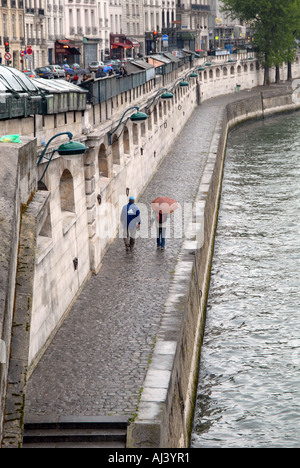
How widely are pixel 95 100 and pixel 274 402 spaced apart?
1064cm

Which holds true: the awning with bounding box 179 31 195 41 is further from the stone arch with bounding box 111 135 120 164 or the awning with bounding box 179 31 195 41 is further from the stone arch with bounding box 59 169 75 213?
the stone arch with bounding box 59 169 75 213

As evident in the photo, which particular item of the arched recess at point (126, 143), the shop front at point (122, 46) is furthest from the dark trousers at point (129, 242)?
the shop front at point (122, 46)

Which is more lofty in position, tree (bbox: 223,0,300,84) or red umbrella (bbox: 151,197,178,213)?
tree (bbox: 223,0,300,84)

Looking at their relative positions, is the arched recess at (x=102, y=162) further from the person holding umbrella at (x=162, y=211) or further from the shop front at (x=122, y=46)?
the shop front at (x=122, y=46)

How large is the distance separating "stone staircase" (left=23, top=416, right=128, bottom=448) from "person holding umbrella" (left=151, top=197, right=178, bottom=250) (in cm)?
1104

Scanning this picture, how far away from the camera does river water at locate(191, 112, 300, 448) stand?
1834cm

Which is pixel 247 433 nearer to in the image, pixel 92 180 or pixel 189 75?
pixel 92 180

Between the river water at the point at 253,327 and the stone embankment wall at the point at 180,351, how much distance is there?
1.52 feet

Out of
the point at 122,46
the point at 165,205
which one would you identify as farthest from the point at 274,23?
the point at 165,205

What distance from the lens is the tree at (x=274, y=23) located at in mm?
93500

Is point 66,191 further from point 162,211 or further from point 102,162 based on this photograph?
point 102,162

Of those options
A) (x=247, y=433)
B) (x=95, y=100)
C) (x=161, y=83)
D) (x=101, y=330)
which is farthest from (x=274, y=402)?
(x=161, y=83)

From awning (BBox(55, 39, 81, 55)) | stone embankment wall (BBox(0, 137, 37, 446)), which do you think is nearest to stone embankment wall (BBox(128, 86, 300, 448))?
stone embankment wall (BBox(0, 137, 37, 446))

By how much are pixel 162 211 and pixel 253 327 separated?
3.84 meters
